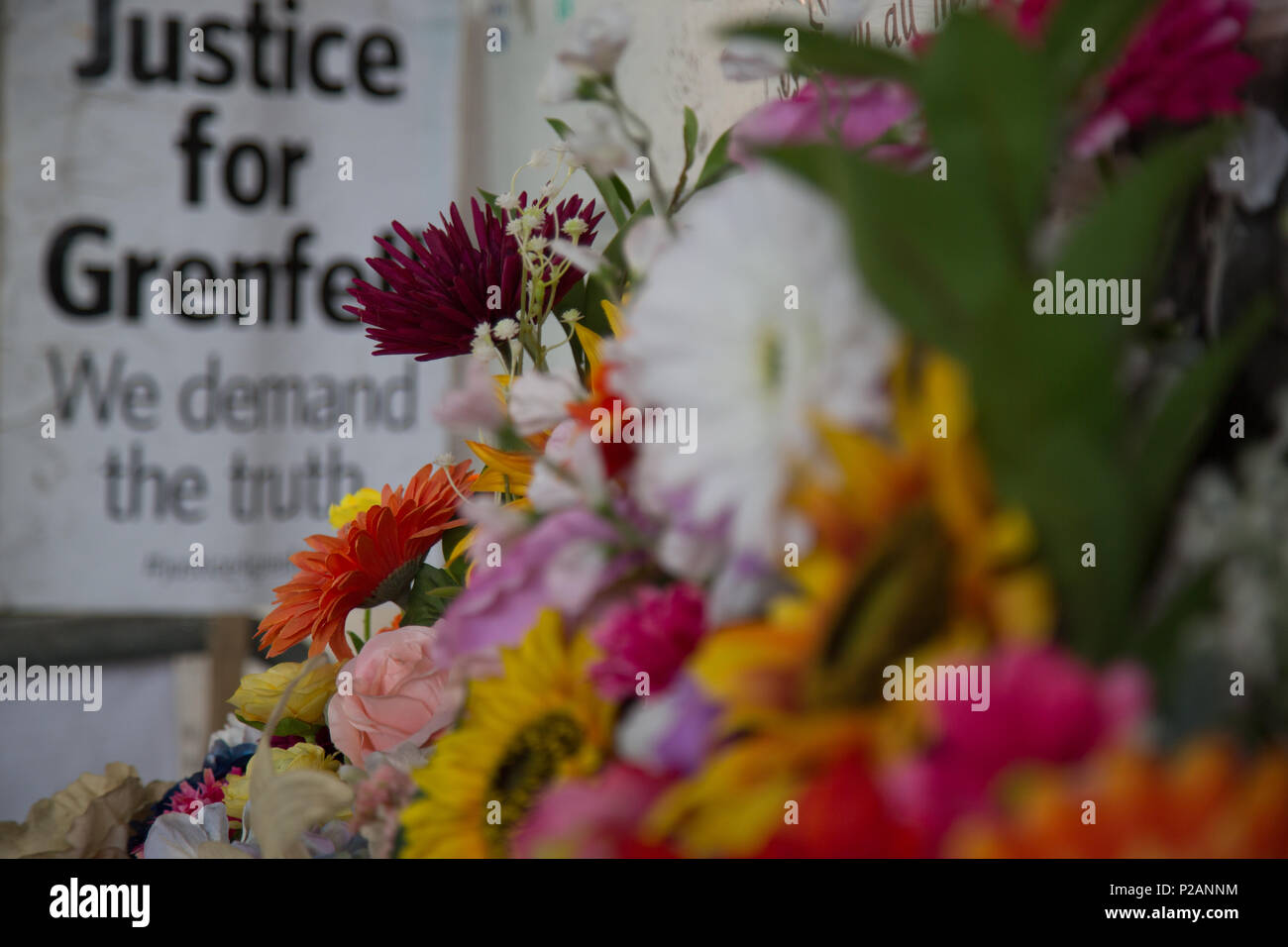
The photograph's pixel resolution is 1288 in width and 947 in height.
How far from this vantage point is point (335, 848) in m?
0.29

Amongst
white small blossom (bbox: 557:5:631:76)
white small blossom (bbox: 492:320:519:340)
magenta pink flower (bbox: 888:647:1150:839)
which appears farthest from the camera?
white small blossom (bbox: 492:320:519:340)

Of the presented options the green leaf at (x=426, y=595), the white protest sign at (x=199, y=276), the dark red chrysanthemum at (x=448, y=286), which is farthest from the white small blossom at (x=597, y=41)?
the white protest sign at (x=199, y=276)

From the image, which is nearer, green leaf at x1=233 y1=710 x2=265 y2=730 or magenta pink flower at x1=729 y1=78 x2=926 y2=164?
magenta pink flower at x1=729 y1=78 x2=926 y2=164

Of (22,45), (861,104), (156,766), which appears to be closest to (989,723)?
(861,104)

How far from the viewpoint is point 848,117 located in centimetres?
23

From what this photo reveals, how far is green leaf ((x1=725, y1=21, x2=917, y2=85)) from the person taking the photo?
17cm

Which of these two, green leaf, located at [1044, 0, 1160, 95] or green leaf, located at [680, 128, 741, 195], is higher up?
green leaf, located at [680, 128, 741, 195]

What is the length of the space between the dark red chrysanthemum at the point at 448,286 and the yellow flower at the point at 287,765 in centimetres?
16

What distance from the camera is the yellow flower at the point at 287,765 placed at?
0.38 meters

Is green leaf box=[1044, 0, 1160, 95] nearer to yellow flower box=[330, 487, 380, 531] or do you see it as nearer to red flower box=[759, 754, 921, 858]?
red flower box=[759, 754, 921, 858]

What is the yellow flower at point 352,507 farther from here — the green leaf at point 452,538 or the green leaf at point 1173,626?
the green leaf at point 1173,626

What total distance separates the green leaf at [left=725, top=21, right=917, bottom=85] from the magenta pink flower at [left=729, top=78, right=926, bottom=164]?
0.03 m

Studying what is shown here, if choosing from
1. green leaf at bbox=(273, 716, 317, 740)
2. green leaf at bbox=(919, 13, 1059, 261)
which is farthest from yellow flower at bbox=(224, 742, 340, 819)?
green leaf at bbox=(919, 13, 1059, 261)
